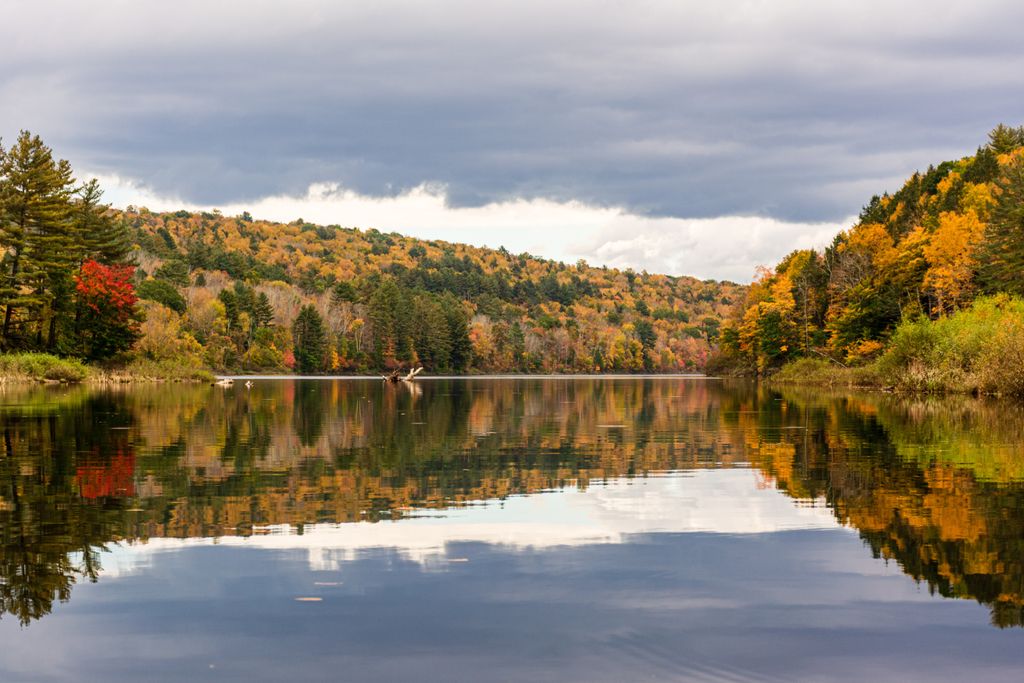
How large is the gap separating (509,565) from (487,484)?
7.30 m

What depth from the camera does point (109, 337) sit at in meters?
88.6

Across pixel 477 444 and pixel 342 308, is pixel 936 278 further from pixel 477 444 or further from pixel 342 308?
pixel 342 308

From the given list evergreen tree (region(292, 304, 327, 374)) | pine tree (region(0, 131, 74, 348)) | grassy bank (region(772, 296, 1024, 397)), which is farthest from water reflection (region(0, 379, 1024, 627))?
evergreen tree (region(292, 304, 327, 374))

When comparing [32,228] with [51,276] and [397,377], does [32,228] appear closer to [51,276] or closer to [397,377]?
[51,276]

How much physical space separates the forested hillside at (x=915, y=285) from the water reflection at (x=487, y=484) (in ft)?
83.1

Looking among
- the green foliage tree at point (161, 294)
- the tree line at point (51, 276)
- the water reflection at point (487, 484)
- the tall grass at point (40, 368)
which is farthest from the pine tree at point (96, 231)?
the water reflection at point (487, 484)

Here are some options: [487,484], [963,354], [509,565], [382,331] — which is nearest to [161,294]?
[382,331]

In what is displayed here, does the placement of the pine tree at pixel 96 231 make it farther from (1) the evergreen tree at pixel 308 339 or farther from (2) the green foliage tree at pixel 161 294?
(1) the evergreen tree at pixel 308 339

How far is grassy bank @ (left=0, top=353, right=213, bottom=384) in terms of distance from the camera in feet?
244

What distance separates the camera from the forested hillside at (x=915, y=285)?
60.1 meters

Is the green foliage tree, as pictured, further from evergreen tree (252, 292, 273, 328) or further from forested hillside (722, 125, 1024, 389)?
forested hillside (722, 125, 1024, 389)

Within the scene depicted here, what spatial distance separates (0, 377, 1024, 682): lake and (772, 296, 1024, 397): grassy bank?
2697 cm

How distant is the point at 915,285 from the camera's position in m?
88.4

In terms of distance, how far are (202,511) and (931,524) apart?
10035 mm
